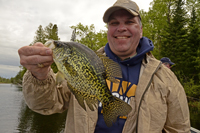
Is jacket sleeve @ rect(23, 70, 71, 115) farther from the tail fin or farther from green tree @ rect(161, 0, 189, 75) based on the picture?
green tree @ rect(161, 0, 189, 75)

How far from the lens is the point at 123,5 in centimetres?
289

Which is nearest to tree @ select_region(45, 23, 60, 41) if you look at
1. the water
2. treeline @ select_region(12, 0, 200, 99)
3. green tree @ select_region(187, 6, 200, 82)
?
treeline @ select_region(12, 0, 200, 99)

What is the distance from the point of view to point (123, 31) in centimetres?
299

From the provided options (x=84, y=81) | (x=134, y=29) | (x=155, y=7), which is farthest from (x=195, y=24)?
(x=84, y=81)

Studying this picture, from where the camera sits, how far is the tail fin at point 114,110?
2.10 metres

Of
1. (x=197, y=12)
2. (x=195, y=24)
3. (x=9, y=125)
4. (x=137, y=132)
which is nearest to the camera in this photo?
(x=137, y=132)

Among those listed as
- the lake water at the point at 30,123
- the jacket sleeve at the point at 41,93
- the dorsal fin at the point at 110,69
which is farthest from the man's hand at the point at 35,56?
the lake water at the point at 30,123

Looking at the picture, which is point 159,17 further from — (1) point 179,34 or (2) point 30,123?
(2) point 30,123

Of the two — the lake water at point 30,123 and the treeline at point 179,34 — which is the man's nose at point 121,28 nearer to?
the lake water at point 30,123

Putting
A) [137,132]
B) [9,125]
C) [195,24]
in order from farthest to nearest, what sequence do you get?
[195,24] → [9,125] → [137,132]

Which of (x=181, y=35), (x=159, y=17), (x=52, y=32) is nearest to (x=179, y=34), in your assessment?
(x=181, y=35)

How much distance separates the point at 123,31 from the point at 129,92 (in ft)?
3.65

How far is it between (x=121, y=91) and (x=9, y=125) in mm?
14608

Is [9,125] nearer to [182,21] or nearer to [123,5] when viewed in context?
[123,5]
